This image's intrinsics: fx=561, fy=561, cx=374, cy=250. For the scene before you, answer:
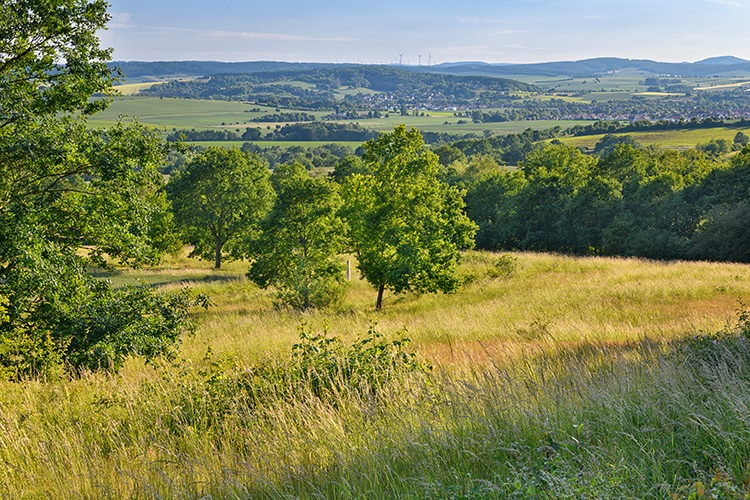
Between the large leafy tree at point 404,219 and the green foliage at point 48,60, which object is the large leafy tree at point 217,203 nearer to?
the large leafy tree at point 404,219

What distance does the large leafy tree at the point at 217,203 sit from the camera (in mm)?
44094

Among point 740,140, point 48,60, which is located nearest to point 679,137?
point 740,140

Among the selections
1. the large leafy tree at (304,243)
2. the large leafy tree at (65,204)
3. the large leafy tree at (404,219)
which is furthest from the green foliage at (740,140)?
the large leafy tree at (65,204)

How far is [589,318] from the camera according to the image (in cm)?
1586

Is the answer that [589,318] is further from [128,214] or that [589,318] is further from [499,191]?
[499,191]

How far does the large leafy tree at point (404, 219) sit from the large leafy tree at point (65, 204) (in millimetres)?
11679

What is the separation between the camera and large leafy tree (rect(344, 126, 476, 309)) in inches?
911

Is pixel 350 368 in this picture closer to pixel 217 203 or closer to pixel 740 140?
pixel 217 203

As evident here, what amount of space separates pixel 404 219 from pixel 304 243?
4.91 meters

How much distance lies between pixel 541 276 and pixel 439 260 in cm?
700

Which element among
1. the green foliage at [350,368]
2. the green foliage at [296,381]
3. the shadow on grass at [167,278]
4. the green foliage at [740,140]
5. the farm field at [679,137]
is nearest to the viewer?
the green foliage at [296,381]

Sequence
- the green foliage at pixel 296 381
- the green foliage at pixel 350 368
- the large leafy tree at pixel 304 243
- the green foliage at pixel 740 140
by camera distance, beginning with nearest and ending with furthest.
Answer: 1. the green foliage at pixel 296 381
2. the green foliage at pixel 350 368
3. the large leafy tree at pixel 304 243
4. the green foliage at pixel 740 140

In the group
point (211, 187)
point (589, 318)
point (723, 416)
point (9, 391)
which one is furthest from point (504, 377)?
point (211, 187)

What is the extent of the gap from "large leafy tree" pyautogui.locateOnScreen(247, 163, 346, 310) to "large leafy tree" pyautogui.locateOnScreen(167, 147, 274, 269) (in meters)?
18.5
